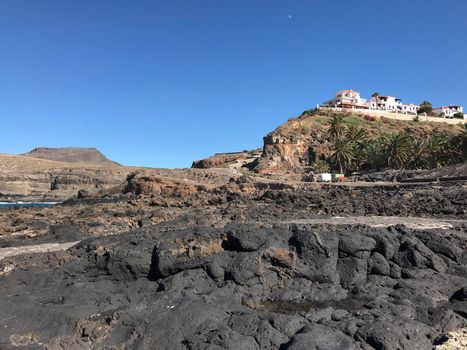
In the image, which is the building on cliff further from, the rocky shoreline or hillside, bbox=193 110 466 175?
the rocky shoreline

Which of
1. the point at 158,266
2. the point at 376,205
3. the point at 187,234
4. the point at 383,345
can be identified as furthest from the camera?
the point at 376,205

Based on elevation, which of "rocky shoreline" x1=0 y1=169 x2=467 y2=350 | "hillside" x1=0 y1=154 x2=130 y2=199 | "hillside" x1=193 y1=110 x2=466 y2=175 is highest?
"hillside" x1=193 y1=110 x2=466 y2=175

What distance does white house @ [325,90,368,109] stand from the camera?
10406 cm

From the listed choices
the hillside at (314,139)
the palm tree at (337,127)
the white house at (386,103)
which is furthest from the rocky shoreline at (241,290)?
the white house at (386,103)

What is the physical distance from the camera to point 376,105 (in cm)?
11412

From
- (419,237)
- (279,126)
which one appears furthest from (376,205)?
(279,126)

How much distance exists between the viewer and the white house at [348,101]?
10406 centimetres

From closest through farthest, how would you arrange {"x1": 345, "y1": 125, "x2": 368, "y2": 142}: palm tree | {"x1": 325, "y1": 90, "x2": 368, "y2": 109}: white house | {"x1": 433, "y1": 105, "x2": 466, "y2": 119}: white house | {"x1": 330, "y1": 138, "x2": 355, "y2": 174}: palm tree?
{"x1": 330, "y1": 138, "x2": 355, "y2": 174}: palm tree < {"x1": 345, "y1": 125, "x2": 368, "y2": 142}: palm tree < {"x1": 325, "y1": 90, "x2": 368, "y2": 109}: white house < {"x1": 433, "y1": 105, "x2": 466, "y2": 119}: white house

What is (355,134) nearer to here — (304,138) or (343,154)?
(343,154)

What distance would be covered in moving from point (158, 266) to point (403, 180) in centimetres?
3466

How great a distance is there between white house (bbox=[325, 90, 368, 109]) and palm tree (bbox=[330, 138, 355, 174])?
41394 mm

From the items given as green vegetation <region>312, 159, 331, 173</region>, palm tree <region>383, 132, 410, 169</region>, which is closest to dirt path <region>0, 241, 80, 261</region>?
palm tree <region>383, 132, 410, 169</region>

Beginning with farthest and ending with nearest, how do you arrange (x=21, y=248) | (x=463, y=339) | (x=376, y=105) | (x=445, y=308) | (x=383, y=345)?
(x=376, y=105), (x=21, y=248), (x=445, y=308), (x=463, y=339), (x=383, y=345)

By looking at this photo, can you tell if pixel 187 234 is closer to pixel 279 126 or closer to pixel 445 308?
pixel 445 308
